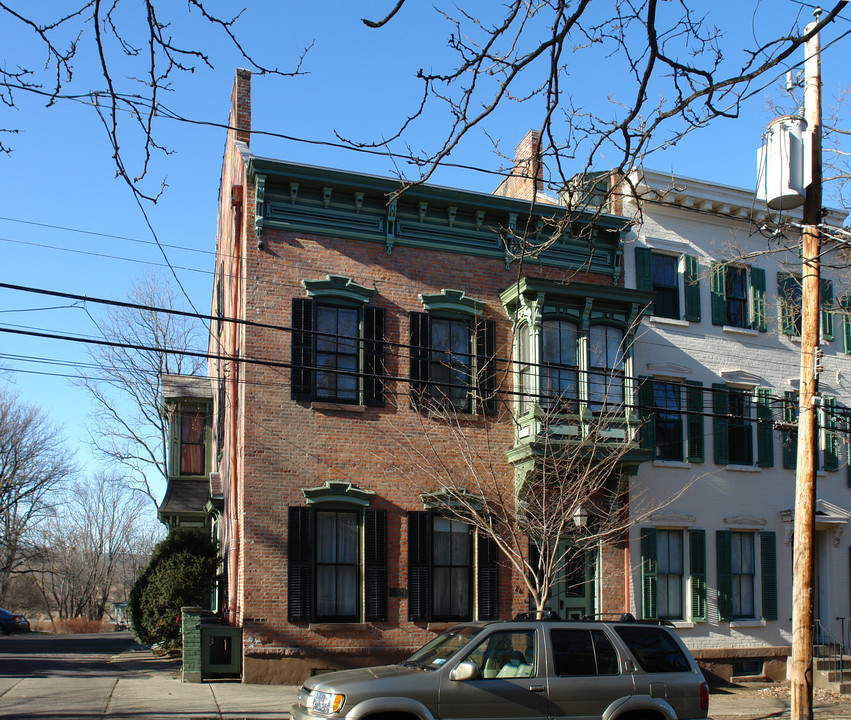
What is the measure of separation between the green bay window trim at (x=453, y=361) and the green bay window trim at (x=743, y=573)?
6404 millimetres

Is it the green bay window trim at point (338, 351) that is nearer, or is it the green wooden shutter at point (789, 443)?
the green bay window trim at point (338, 351)

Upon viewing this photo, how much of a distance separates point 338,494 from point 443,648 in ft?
25.1

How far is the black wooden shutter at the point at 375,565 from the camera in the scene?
1731 centimetres

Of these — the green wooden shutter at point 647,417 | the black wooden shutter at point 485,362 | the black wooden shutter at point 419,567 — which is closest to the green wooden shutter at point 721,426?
the green wooden shutter at point 647,417

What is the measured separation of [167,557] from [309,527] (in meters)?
5.26

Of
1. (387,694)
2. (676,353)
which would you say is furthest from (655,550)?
(387,694)

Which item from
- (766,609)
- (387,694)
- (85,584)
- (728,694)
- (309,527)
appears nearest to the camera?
(387,694)

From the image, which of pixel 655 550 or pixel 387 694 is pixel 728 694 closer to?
pixel 655 550

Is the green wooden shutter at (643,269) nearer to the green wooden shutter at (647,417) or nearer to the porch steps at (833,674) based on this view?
the green wooden shutter at (647,417)

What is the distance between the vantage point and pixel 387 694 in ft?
30.0

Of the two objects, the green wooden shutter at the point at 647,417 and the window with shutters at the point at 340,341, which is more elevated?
the window with shutters at the point at 340,341

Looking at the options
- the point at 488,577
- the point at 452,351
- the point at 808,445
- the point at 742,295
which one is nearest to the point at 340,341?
the point at 452,351

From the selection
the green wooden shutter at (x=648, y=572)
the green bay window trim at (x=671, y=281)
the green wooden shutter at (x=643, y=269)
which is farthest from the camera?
the green bay window trim at (x=671, y=281)

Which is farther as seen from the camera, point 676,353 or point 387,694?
point 676,353
